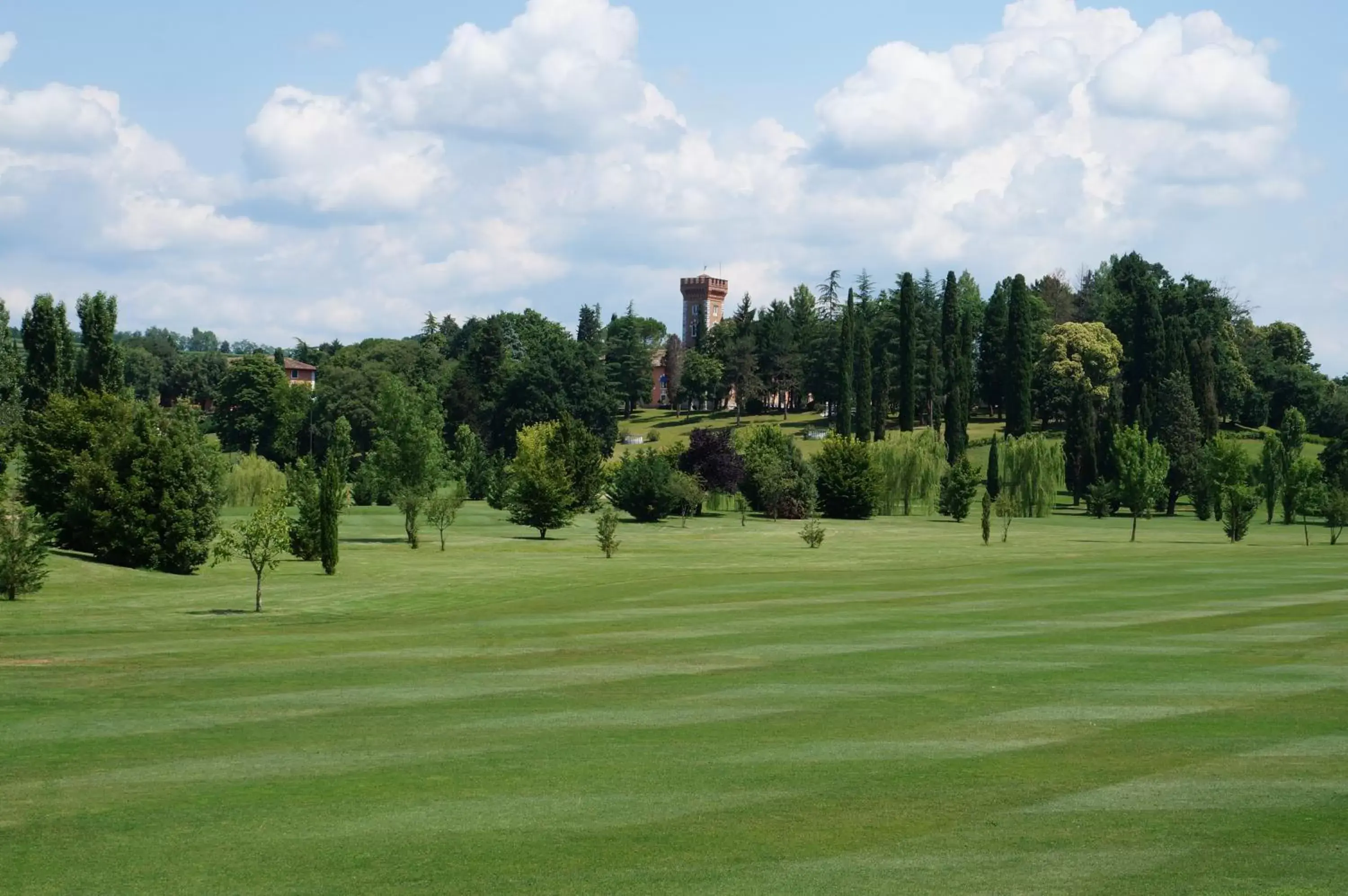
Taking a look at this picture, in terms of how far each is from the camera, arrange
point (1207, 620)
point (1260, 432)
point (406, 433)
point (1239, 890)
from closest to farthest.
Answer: point (1239, 890) < point (1207, 620) < point (406, 433) < point (1260, 432)

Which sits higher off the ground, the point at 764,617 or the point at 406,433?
the point at 406,433

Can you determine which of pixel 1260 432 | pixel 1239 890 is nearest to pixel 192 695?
pixel 1239 890

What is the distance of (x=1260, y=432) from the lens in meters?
156

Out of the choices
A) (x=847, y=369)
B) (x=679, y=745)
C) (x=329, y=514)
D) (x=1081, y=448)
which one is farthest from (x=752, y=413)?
(x=679, y=745)

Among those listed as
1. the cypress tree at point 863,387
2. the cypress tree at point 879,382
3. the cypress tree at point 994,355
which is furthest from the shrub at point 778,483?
the cypress tree at point 994,355

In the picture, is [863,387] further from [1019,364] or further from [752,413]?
[752,413]

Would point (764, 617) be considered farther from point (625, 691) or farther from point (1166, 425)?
point (1166, 425)

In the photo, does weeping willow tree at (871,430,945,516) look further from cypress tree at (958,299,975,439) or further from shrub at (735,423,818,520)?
cypress tree at (958,299,975,439)

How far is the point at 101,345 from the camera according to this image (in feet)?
272

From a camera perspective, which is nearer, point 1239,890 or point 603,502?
point 1239,890

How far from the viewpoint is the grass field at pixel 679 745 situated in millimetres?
13266

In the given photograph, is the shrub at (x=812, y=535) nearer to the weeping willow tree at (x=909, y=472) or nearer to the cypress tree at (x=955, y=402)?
the weeping willow tree at (x=909, y=472)

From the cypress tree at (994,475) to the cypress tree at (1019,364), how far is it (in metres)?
22.0

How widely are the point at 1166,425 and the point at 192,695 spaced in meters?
114
